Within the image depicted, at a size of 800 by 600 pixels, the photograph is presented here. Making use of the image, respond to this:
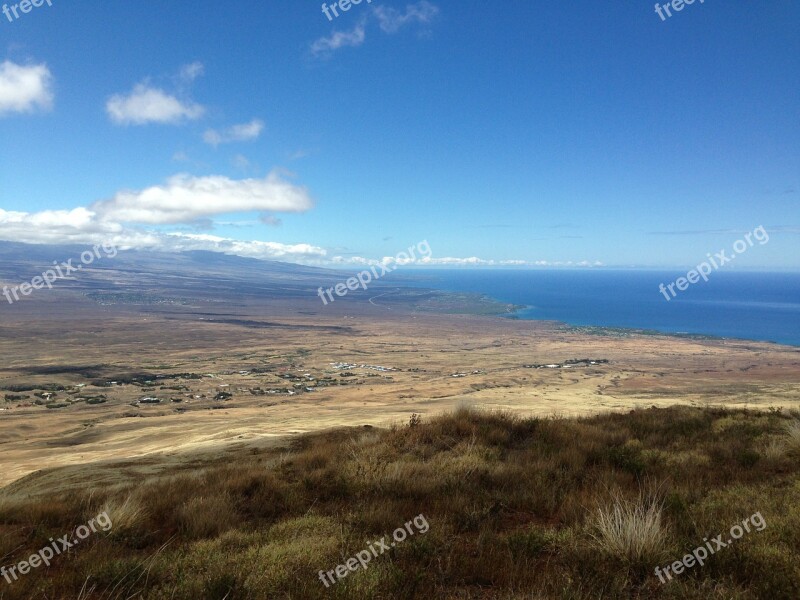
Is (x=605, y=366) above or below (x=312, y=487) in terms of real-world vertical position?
below

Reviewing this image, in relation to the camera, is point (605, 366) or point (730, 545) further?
point (605, 366)

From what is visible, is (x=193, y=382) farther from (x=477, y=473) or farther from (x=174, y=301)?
(x=174, y=301)

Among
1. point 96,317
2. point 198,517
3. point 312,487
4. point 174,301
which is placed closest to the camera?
point 198,517

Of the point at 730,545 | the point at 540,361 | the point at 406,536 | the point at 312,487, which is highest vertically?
the point at 730,545

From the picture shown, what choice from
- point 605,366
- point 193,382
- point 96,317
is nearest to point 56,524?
point 193,382

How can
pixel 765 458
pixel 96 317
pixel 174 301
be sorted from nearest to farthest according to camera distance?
1. pixel 765 458
2. pixel 96 317
3. pixel 174 301
